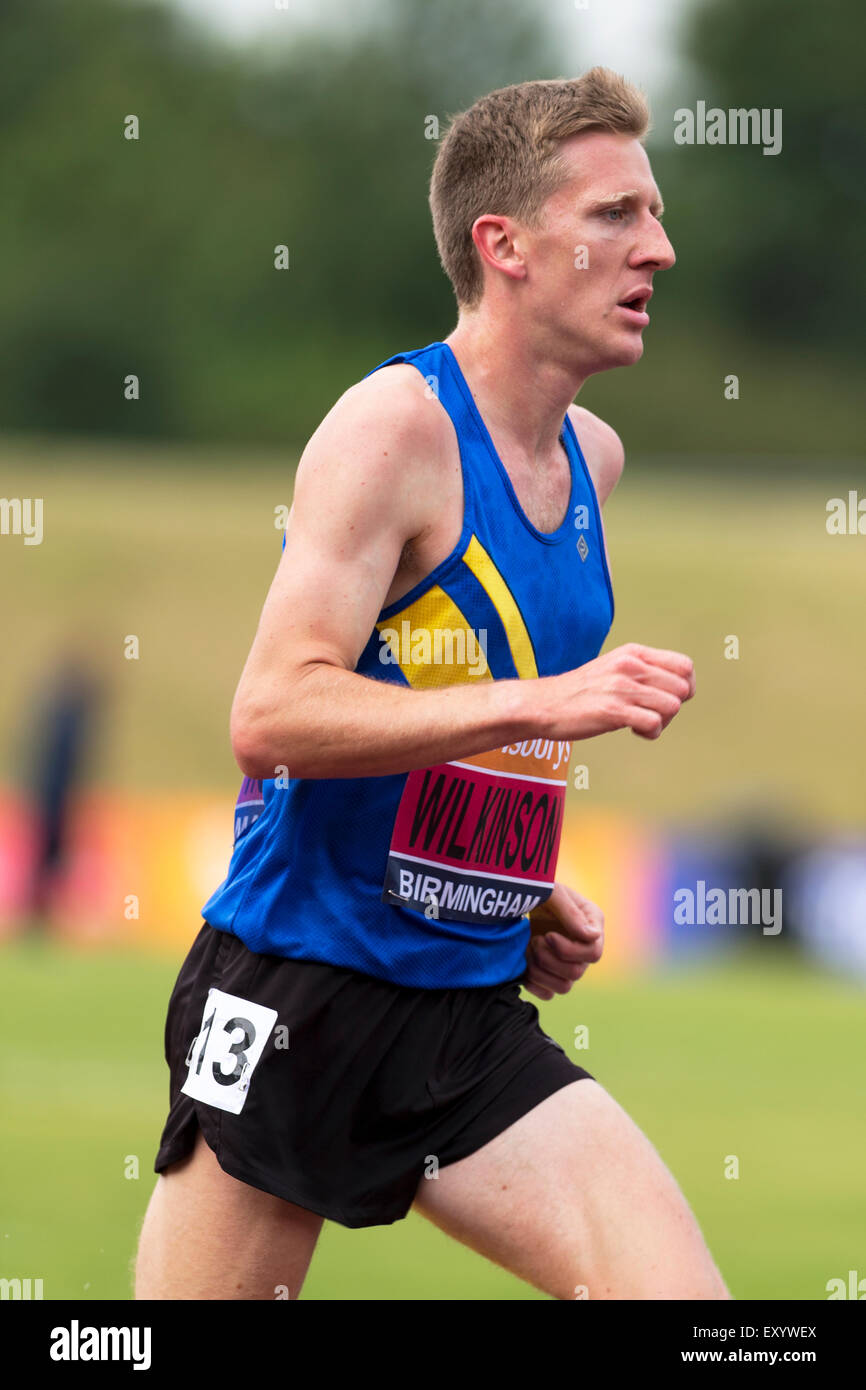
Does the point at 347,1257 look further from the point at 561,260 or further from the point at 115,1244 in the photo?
the point at 561,260

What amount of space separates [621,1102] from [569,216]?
683 centimetres

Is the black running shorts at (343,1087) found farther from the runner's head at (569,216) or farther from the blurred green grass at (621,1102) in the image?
the runner's head at (569,216)

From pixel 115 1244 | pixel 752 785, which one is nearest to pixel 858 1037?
pixel 115 1244

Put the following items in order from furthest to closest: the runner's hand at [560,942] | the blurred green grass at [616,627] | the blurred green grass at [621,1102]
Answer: the blurred green grass at [616,627] → the blurred green grass at [621,1102] → the runner's hand at [560,942]

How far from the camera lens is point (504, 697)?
2.91m

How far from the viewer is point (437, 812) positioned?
10.9ft

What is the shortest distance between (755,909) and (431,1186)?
40.8 feet

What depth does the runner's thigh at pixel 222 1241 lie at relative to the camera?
3191mm

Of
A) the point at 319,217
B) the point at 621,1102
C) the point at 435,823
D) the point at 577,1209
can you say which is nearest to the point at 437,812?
the point at 435,823

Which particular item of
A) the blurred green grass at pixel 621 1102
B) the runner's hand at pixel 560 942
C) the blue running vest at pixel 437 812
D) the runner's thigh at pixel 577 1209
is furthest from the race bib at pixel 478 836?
the blurred green grass at pixel 621 1102

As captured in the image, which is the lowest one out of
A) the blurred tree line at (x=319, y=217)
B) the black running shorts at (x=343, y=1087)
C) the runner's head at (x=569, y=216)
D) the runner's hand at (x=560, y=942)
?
the black running shorts at (x=343, y=1087)

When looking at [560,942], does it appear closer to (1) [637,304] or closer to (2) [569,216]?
(1) [637,304]

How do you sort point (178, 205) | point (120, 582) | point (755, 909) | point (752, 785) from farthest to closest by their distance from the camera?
point (178, 205) → point (120, 582) → point (752, 785) → point (755, 909)

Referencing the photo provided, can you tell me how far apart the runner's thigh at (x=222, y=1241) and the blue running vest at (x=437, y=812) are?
40cm
